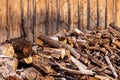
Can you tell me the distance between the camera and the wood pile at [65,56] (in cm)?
440

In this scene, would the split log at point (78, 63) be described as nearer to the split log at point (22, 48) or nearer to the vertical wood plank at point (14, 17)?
the split log at point (22, 48)

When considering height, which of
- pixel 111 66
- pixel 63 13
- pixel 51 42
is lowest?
pixel 111 66

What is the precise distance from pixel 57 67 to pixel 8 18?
156 centimetres

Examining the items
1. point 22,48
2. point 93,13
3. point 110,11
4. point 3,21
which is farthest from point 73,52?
point 110,11

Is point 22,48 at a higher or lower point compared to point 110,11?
lower

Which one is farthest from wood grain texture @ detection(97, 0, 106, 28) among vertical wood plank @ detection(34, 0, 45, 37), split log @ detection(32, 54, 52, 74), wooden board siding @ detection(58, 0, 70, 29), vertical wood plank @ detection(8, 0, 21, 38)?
split log @ detection(32, 54, 52, 74)

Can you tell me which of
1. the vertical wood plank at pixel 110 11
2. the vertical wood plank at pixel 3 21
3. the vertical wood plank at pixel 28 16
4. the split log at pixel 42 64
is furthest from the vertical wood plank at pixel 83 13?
the split log at pixel 42 64

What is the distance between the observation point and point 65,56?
522cm

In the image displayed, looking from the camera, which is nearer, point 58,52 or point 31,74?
point 31,74

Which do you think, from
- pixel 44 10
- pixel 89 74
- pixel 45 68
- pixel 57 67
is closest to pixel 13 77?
pixel 45 68

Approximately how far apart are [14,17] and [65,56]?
4.36 feet

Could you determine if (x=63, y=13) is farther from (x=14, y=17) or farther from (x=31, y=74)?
(x=31, y=74)

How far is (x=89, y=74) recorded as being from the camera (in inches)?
193

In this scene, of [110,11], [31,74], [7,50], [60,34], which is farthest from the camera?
[110,11]
